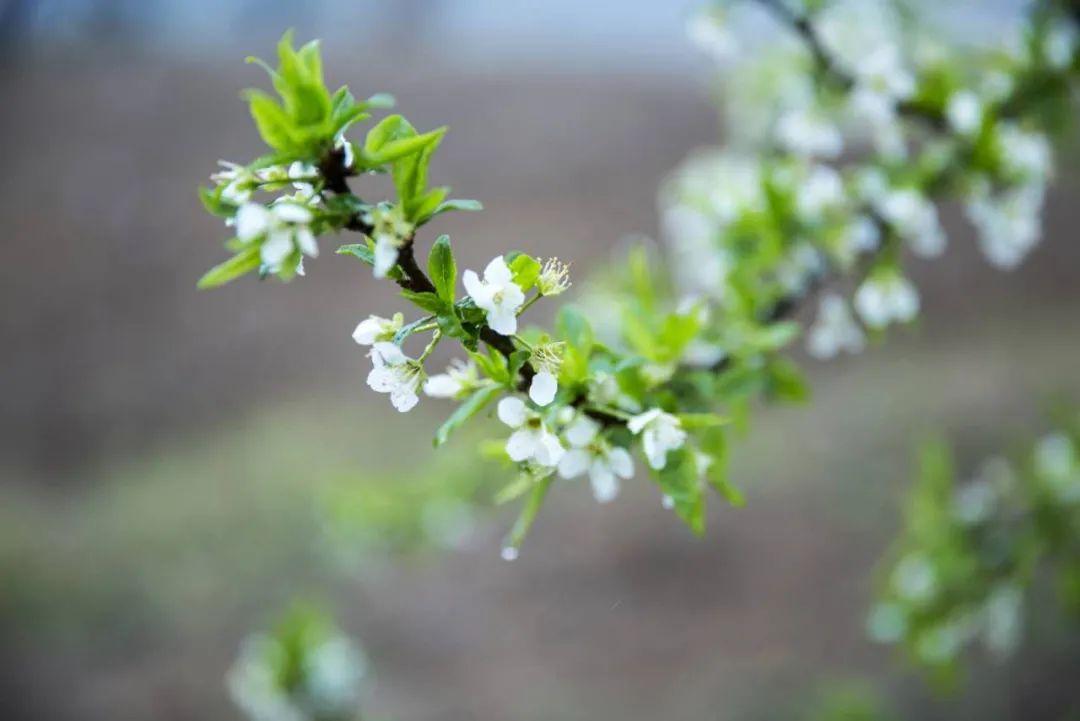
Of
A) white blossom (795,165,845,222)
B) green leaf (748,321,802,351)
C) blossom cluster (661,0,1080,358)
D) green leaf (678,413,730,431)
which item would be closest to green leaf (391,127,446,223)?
green leaf (678,413,730,431)

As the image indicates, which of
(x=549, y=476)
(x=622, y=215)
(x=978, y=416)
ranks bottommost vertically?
(x=549, y=476)

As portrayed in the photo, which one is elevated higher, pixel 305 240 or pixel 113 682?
pixel 113 682

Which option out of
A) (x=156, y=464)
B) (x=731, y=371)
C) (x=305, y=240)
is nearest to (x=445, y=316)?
(x=305, y=240)

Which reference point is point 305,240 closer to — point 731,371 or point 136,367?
point 731,371

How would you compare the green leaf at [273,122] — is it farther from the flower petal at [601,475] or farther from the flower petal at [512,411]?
the flower petal at [601,475]

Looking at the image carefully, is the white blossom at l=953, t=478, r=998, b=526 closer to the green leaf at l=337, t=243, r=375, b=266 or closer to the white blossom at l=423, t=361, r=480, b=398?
the white blossom at l=423, t=361, r=480, b=398

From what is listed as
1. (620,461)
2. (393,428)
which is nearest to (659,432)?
→ (620,461)
